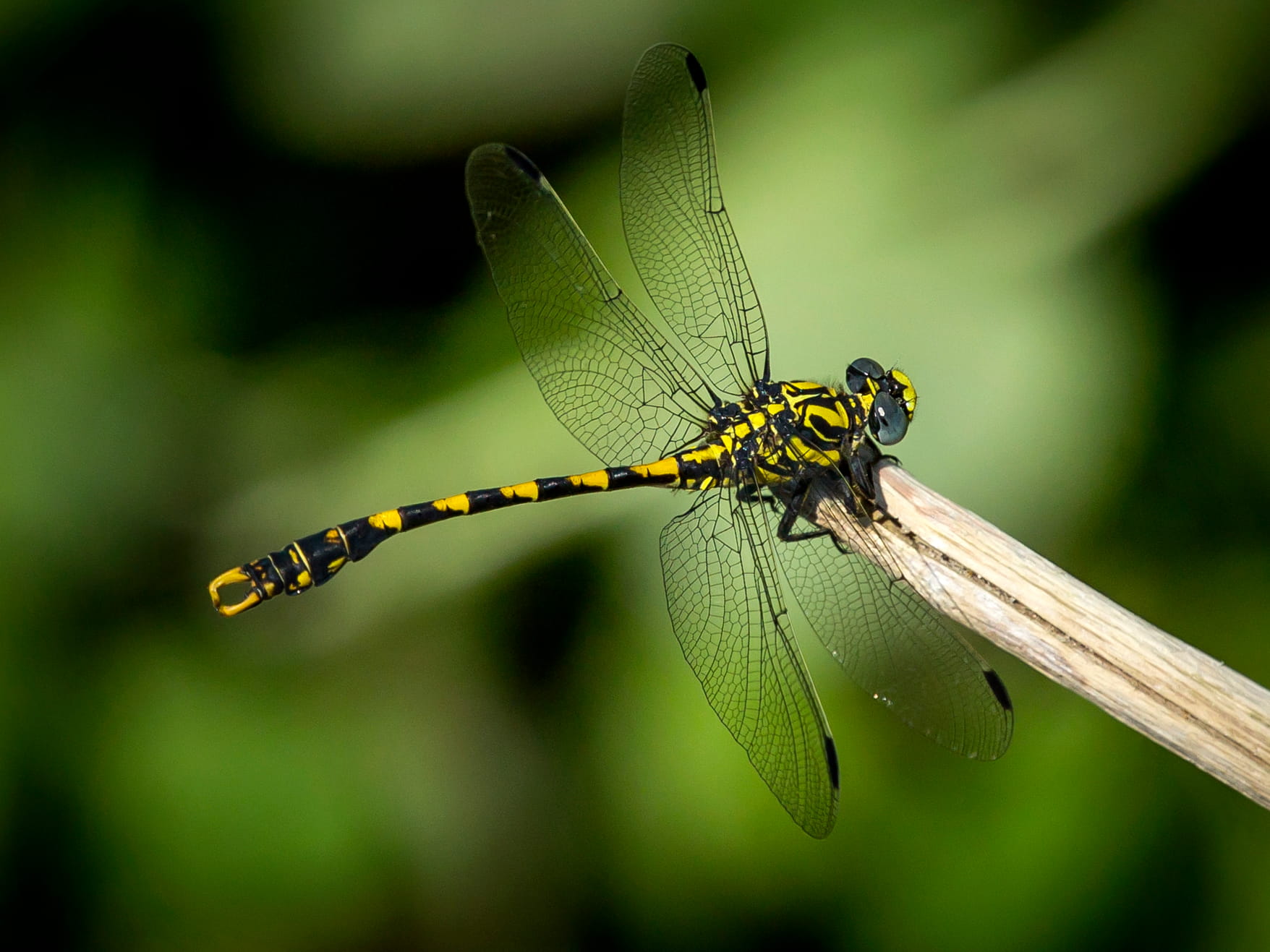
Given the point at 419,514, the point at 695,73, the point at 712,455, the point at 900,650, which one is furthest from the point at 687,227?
the point at 900,650

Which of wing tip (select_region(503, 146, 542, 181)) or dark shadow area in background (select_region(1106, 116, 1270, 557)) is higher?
wing tip (select_region(503, 146, 542, 181))

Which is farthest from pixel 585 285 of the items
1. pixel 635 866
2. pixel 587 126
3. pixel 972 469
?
pixel 635 866

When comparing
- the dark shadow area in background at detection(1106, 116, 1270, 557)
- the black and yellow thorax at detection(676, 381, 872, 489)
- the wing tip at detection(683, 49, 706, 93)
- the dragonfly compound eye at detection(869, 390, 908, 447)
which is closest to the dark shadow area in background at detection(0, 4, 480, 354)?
the wing tip at detection(683, 49, 706, 93)

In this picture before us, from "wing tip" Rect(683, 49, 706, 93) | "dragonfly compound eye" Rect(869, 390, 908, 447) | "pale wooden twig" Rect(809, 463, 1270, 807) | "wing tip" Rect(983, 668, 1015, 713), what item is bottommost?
"wing tip" Rect(983, 668, 1015, 713)

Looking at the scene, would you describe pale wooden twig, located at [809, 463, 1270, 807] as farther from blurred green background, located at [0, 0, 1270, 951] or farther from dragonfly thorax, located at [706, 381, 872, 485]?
blurred green background, located at [0, 0, 1270, 951]

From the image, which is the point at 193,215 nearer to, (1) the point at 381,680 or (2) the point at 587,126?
(2) the point at 587,126

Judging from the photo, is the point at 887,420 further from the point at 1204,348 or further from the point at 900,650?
the point at 1204,348
